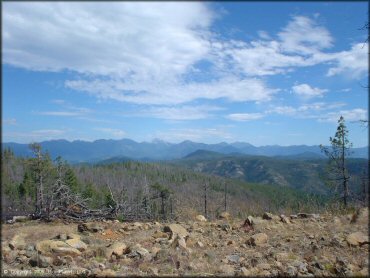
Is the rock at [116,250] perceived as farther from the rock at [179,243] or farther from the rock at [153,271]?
the rock at [153,271]

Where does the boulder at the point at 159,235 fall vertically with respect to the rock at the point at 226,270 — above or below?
below

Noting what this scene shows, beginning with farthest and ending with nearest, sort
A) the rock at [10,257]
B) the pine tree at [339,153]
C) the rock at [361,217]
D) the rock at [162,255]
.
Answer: the pine tree at [339,153] < the rock at [361,217] < the rock at [10,257] < the rock at [162,255]

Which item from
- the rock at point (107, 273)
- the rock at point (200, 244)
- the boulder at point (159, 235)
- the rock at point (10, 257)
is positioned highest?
the rock at point (107, 273)

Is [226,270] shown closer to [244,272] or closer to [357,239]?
[244,272]

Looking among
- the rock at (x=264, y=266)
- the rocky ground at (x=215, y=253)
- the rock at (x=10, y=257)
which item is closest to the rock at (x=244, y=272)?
the rocky ground at (x=215, y=253)

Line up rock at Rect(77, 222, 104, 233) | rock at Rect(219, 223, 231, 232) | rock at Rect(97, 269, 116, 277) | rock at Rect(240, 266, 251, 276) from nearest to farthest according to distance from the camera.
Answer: rock at Rect(97, 269, 116, 277) → rock at Rect(240, 266, 251, 276) → rock at Rect(219, 223, 231, 232) → rock at Rect(77, 222, 104, 233)

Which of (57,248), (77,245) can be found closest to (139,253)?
(77,245)

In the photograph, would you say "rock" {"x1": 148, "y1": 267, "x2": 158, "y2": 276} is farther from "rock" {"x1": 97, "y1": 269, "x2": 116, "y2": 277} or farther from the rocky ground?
"rock" {"x1": 97, "y1": 269, "x2": 116, "y2": 277}

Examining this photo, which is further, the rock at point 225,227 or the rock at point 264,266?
the rock at point 225,227

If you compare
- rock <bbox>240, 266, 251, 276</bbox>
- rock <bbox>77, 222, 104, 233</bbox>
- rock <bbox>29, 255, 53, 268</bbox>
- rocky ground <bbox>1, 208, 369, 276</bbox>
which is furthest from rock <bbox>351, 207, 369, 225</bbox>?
rock <bbox>29, 255, 53, 268</bbox>

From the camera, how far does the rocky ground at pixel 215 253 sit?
7297 mm

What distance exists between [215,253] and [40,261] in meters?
4.28

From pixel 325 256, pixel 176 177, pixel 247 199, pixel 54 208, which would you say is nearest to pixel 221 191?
pixel 247 199

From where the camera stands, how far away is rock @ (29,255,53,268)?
26.2 ft
